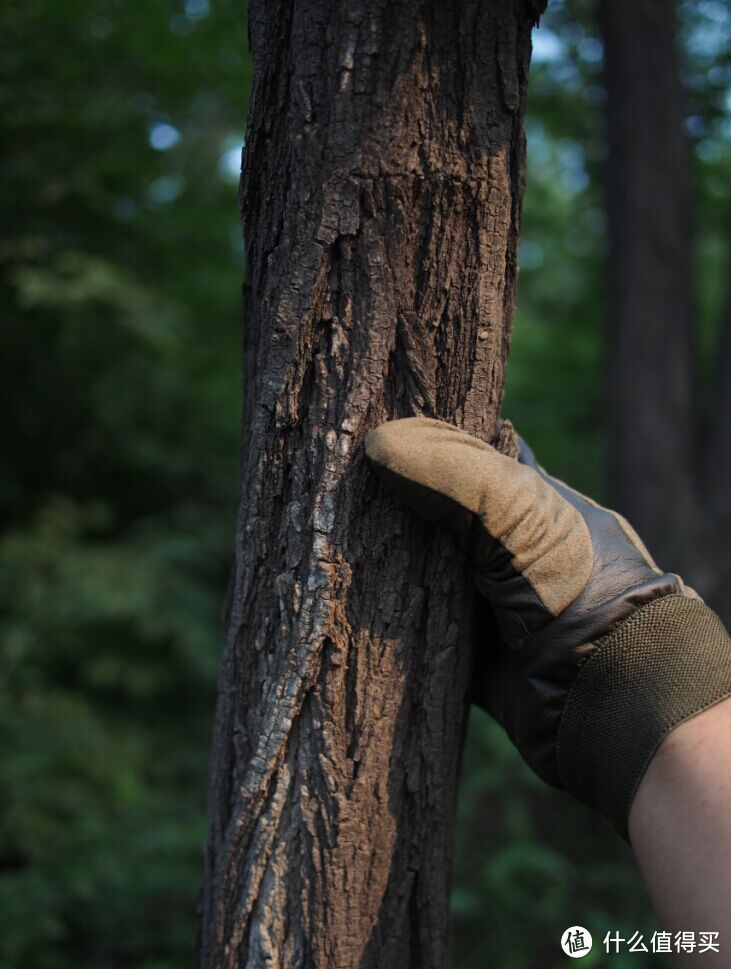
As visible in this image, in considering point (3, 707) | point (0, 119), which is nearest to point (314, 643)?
point (3, 707)

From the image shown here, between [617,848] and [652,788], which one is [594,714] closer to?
[652,788]

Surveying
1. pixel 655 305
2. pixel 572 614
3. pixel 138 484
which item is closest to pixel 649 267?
pixel 655 305

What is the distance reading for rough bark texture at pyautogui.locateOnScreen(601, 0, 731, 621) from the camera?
147 inches

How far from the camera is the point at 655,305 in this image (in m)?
3.86

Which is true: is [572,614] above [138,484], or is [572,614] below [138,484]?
below

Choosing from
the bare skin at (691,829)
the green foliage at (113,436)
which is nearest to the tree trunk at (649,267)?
the green foliage at (113,436)

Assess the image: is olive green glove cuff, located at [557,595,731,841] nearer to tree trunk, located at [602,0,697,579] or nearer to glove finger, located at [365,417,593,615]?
glove finger, located at [365,417,593,615]

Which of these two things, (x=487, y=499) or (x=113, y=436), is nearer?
(x=487, y=499)
